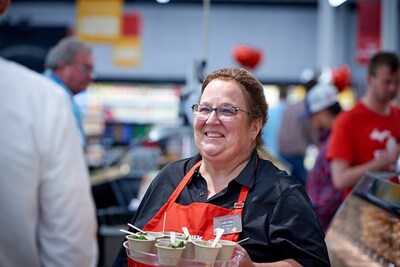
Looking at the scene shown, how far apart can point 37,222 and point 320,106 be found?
3.99m

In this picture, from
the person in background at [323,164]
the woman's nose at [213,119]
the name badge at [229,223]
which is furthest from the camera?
the person in background at [323,164]

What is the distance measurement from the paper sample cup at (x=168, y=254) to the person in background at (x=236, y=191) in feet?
0.92

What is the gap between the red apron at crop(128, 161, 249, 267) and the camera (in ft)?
9.60

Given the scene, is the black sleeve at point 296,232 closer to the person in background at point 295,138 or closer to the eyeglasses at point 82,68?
the eyeglasses at point 82,68

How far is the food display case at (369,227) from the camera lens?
380 cm

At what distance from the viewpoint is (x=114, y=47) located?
16859mm

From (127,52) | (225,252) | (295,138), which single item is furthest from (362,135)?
(127,52)

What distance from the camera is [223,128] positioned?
3.14m

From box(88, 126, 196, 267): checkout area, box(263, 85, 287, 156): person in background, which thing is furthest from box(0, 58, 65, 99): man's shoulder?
box(263, 85, 287, 156): person in background

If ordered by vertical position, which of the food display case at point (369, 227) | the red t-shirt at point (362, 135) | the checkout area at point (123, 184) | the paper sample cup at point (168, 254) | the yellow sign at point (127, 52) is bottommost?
the checkout area at point (123, 184)

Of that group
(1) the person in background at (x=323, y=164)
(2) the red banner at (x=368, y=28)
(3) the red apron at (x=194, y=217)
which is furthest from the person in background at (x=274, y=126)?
(3) the red apron at (x=194, y=217)

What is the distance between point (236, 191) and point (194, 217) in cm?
21

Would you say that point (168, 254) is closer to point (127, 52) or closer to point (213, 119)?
point (213, 119)

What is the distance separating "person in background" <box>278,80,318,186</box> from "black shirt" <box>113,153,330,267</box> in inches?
281
